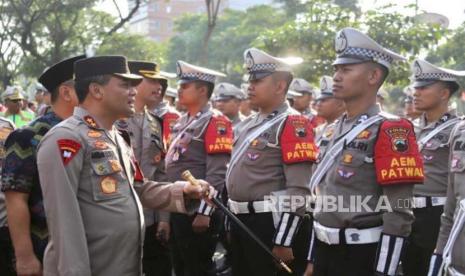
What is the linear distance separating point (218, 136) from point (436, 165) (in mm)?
2052

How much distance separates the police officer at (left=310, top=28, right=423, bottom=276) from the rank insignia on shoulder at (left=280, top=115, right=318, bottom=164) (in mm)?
564

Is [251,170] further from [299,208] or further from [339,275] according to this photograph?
[339,275]

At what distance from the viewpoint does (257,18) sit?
38688mm

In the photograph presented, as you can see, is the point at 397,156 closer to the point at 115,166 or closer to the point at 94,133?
the point at 115,166

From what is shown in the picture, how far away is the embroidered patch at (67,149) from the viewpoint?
327 centimetres

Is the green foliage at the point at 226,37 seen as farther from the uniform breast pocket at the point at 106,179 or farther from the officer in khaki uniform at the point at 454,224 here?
the uniform breast pocket at the point at 106,179

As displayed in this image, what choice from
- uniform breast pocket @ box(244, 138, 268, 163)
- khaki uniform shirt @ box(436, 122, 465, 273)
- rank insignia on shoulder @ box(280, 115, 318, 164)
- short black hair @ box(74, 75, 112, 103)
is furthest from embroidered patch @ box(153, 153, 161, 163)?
khaki uniform shirt @ box(436, 122, 465, 273)

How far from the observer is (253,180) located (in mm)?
4957

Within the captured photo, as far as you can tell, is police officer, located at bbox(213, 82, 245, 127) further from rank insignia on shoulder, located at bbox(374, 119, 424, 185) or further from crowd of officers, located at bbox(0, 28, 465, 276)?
rank insignia on shoulder, located at bbox(374, 119, 424, 185)

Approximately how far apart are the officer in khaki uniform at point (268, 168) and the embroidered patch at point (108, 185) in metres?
1.58

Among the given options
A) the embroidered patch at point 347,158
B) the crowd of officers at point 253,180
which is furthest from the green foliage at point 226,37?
the embroidered patch at point 347,158

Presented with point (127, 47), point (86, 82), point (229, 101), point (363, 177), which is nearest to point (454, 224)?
point (363, 177)

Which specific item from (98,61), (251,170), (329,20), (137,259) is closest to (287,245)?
(251,170)

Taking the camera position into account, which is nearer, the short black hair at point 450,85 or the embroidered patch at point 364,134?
the embroidered patch at point 364,134
